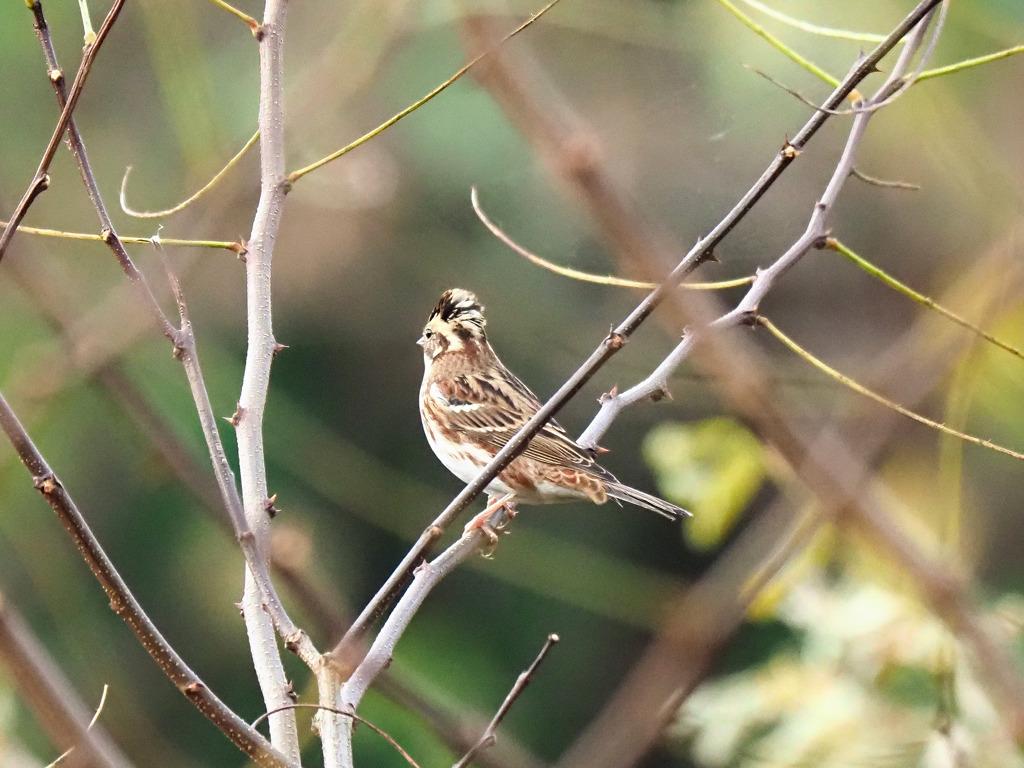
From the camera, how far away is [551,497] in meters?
3.52

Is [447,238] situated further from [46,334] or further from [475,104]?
[46,334]

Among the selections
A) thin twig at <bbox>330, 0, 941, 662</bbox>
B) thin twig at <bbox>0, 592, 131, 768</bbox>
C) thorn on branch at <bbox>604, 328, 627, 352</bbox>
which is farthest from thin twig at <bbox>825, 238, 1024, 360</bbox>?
thin twig at <bbox>0, 592, 131, 768</bbox>

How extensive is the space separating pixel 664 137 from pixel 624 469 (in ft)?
6.81

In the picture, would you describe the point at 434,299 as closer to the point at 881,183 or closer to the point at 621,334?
the point at 881,183

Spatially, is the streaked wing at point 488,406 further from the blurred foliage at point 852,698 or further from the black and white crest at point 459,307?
the blurred foliage at point 852,698

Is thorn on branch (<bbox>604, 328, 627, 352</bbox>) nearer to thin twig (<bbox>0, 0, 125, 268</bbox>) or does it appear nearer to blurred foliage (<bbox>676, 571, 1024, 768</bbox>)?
thin twig (<bbox>0, 0, 125, 268</bbox>)

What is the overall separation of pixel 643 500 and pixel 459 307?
98 cm

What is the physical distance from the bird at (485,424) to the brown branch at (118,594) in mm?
1817

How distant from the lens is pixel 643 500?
3.36 metres

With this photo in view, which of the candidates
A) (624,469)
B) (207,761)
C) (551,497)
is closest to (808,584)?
(551,497)

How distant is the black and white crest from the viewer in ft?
12.9

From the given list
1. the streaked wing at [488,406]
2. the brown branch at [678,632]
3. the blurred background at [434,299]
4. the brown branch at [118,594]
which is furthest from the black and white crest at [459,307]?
the brown branch at [118,594]

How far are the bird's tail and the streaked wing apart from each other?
55mm

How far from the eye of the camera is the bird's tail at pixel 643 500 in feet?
10.1
